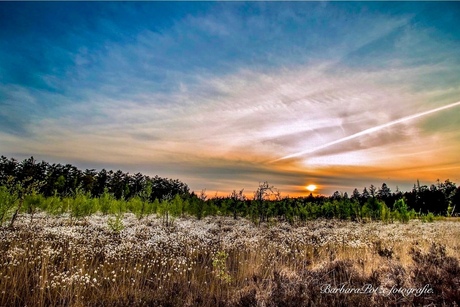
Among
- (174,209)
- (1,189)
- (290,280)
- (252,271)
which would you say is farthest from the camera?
(174,209)

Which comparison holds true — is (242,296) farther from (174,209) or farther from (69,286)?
(174,209)

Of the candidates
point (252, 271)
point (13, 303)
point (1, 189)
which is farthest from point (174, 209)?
point (13, 303)

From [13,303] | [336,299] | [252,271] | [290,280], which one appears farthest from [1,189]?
[336,299]

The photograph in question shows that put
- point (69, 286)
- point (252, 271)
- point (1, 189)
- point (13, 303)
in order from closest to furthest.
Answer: point (13, 303) → point (69, 286) → point (252, 271) → point (1, 189)

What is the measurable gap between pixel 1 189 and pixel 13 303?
1074cm

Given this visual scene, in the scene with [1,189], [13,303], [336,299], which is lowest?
[13,303]

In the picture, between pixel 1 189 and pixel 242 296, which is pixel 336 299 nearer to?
pixel 242 296

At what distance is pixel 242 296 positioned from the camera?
19.1ft

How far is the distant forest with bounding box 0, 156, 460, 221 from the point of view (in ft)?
93.6

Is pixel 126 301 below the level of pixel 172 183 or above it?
below

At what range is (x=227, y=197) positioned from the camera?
4634 centimetres

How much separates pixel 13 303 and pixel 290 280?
18.7ft

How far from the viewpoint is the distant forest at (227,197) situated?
93.6 ft

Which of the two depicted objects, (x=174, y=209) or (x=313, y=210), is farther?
(x=313, y=210)
